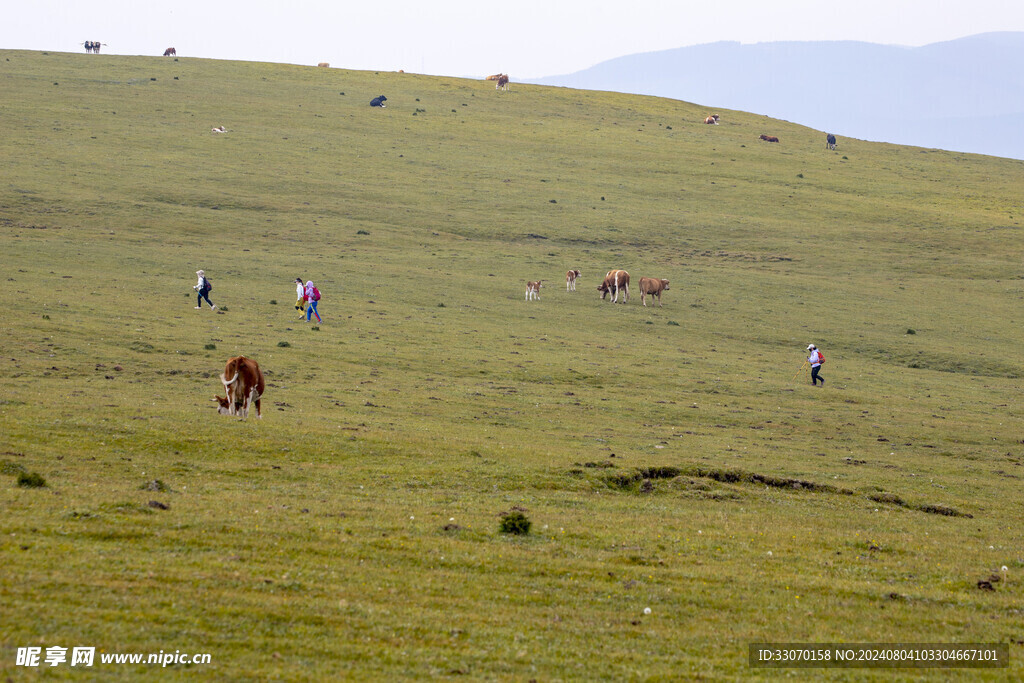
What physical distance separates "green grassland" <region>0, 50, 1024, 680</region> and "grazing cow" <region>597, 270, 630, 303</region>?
1.02 meters

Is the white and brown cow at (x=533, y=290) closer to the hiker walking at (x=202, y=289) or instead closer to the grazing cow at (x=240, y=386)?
the hiker walking at (x=202, y=289)

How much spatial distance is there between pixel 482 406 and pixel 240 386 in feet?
26.4

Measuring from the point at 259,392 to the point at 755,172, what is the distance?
224 feet

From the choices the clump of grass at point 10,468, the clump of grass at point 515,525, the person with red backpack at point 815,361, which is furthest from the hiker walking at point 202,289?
the clump of grass at point 515,525

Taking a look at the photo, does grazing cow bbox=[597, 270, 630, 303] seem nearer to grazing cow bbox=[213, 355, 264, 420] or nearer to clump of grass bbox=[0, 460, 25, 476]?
grazing cow bbox=[213, 355, 264, 420]

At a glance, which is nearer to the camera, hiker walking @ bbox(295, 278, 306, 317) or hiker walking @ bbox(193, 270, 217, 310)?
hiker walking @ bbox(193, 270, 217, 310)

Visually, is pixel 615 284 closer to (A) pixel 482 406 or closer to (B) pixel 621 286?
(B) pixel 621 286

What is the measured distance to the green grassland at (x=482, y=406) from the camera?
10.2 meters

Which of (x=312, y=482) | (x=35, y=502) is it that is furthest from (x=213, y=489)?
(x=35, y=502)

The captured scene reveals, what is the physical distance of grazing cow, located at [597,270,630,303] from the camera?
47.7m

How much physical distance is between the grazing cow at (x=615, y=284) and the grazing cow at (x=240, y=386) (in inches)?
1154

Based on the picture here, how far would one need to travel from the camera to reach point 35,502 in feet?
41.7

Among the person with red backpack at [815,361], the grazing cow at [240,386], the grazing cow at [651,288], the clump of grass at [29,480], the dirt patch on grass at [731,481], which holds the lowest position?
the dirt patch on grass at [731,481]

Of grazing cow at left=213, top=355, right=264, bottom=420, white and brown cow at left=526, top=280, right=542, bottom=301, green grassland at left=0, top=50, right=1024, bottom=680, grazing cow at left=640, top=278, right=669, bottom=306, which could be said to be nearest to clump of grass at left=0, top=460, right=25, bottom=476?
green grassland at left=0, top=50, right=1024, bottom=680
